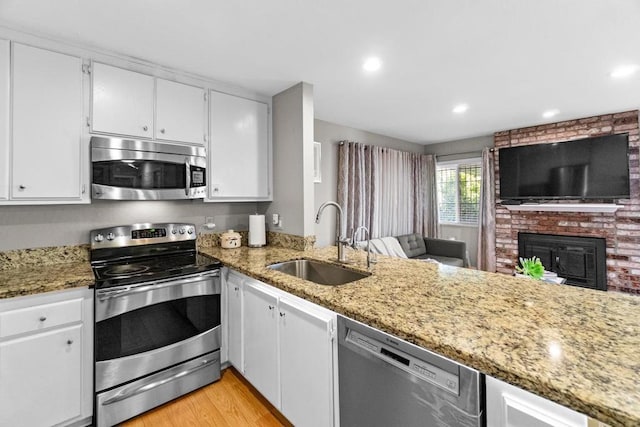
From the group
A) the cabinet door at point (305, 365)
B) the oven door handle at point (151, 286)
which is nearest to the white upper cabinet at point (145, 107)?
the oven door handle at point (151, 286)

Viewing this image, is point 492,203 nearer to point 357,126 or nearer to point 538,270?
point 538,270

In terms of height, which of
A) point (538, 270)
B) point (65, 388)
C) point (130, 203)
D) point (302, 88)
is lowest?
point (65, 388)

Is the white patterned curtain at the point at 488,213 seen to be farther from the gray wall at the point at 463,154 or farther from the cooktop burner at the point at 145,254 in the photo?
the cooktop burner at the point at 145,254

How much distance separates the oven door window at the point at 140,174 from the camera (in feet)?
6.75

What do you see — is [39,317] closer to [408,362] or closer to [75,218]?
[75,218]

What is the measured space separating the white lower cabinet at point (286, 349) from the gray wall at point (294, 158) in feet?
2.69

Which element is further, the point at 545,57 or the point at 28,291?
the point at 545,57

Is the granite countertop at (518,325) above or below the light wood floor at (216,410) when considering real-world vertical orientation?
above

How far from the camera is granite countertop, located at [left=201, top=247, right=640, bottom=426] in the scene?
0.73 metres

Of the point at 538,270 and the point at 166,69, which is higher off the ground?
the point at 166,69

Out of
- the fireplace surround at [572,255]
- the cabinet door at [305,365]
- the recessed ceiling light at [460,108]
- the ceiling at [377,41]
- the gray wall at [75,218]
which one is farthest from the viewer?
the fireplace surround at [572,255]

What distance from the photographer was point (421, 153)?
5.79 metres

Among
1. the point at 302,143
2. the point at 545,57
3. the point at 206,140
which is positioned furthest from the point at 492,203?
the point at 206,140

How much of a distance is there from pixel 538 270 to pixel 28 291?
4.04 m
